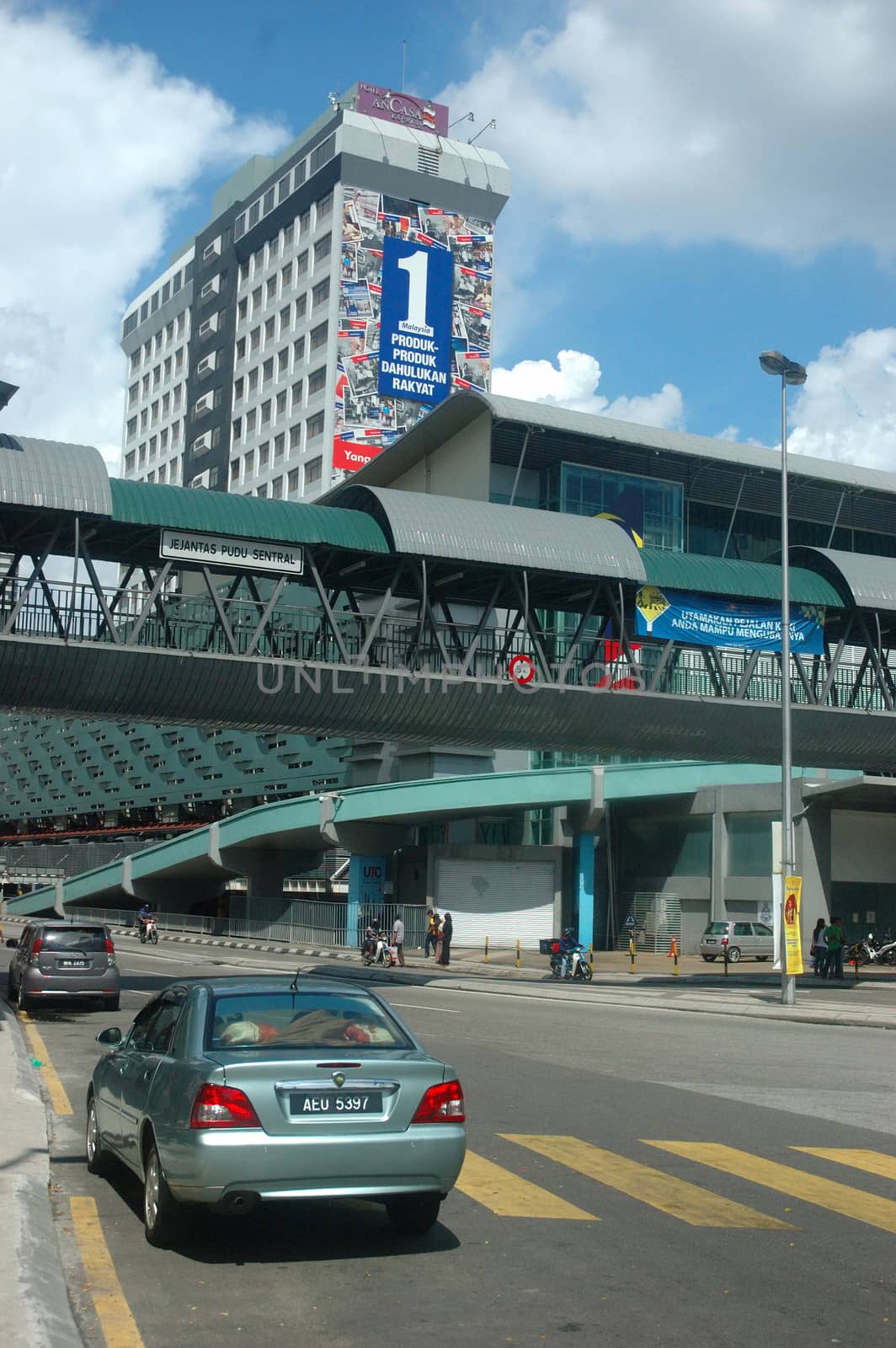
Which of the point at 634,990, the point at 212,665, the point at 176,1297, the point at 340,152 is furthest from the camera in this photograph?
the point at 340,152

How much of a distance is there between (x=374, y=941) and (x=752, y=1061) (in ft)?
91.3

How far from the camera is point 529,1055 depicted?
56.0 ft

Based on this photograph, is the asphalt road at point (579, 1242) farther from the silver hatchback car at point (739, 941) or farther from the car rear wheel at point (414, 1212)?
the silver hatchback car at point (739, 941)

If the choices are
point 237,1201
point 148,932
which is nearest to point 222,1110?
point 237,1201

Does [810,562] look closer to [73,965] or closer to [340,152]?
[73,965]

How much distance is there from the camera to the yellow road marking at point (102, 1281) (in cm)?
585

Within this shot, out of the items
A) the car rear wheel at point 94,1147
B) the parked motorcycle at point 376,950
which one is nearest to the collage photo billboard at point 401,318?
the parked motorcycle at point 376,950

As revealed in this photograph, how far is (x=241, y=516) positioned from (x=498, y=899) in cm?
2928

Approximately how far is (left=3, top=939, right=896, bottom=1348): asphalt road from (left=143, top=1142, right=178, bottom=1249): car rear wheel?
3.4 inches

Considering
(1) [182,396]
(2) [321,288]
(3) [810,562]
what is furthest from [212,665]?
(1) [182,396]

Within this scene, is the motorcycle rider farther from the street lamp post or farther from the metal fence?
the metal fence

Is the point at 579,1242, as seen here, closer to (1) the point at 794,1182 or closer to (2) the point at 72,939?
(1) the point at 794,1182

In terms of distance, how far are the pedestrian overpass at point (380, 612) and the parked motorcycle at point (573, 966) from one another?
6933mm

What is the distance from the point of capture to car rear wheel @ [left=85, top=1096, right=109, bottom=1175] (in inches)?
364
